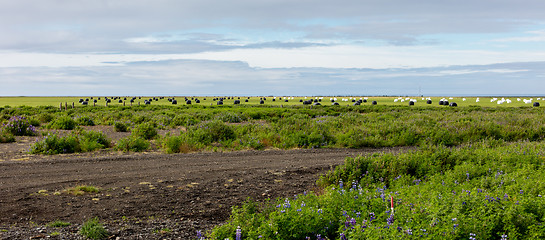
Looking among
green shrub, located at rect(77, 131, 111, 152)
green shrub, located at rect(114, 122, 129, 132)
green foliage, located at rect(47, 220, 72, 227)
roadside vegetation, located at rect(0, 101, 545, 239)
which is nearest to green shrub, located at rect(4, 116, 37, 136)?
roadside vegetation, located at rect(0, 101, 545, 239)

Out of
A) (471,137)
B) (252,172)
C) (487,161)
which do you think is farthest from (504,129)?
(252,172)

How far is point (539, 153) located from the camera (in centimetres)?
1178

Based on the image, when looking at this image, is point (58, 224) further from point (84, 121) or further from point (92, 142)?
point (84, 121)

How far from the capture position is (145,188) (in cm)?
940

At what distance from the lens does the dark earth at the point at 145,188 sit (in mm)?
6855

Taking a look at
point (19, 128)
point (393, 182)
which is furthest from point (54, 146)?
point (393, 182)

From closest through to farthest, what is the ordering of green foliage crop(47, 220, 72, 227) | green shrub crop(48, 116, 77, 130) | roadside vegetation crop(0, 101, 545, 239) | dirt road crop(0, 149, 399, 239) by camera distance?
roadside vegetation crop(0, 101, 545, 239) < green foliage crop(47, 220, 72, 227) < dirt road crop(0, 149, 399, 239) < green shrub crop(48, 116, 77, 130)

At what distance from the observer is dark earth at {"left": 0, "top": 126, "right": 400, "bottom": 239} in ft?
22.5

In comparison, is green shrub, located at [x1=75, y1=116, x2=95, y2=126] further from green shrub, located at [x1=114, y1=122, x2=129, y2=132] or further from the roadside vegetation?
the roadside vegetation

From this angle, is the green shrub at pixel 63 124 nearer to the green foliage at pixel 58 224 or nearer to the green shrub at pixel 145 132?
the green shrub at pixel 145 132

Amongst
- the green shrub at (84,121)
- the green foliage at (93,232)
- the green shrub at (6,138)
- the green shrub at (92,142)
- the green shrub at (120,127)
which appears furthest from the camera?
the green shrub at (84,121)

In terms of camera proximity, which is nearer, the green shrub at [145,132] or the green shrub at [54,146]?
the green shrub at [54,146]

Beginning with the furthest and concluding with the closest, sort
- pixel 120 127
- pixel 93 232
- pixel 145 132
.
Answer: pixel 120 127 → pixel 145 132 → pixel 93 232

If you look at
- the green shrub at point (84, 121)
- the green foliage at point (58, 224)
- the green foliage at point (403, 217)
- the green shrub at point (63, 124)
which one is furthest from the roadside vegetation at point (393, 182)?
the green shrub at point (84, 121)
